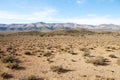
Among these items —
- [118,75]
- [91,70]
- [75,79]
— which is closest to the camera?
[75,79]

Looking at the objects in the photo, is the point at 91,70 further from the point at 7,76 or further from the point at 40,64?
the point at 7,76

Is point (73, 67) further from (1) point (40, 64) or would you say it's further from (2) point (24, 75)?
(2) point (24, 75)

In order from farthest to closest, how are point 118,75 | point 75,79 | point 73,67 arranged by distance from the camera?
point 73,67, point 118,75, point 75,79

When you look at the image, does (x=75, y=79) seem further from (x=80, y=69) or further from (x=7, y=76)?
(x=7, y=76)

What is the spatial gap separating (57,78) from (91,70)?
3612 millimetres

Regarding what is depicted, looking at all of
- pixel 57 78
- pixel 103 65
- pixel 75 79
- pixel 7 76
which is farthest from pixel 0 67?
pixel 103 65

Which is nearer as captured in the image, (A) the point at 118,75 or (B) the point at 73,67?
(A) the point at 118,75

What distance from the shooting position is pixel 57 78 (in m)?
13.0

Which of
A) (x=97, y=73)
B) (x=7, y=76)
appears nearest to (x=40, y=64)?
(x=7, y=76)

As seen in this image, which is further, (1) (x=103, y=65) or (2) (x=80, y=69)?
(1) (x=103, y=65)

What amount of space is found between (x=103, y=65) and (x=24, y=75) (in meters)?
7.74

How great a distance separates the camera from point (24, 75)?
13438mm

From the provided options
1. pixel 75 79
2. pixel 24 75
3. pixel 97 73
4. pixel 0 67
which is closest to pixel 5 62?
pixel 0 67

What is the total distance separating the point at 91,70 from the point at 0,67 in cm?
783
